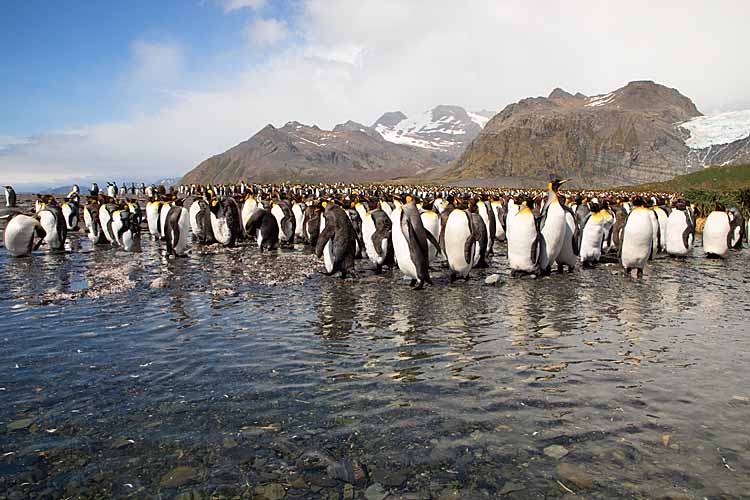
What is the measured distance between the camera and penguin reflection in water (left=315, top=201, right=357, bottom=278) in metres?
9.71

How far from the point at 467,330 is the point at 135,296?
17.3ft

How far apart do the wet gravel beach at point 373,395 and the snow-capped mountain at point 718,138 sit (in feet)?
324

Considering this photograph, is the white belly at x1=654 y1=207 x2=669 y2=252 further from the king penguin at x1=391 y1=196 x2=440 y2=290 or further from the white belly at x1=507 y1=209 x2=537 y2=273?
the king penguin at x1=391 y1=196 x2=440 y2=290

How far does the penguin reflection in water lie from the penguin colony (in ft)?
0.07

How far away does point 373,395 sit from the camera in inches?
170

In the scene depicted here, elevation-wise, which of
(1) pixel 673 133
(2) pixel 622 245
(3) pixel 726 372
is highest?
(1) pixel 673 133

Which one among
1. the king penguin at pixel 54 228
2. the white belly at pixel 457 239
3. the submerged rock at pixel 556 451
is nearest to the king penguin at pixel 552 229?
the white belly at pixel 457 239

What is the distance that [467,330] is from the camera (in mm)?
6305

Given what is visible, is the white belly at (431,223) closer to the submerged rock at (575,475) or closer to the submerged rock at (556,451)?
the submerged rock at (556,451)

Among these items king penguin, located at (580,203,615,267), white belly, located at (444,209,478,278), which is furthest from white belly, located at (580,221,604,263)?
white belly, located at (444,209,478,278)

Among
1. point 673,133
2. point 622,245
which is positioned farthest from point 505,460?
point 673,133

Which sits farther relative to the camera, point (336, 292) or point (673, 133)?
point (673, 133)

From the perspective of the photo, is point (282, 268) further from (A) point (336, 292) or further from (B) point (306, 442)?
(B) point (306, 442)

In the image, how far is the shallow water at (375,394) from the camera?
314 cm
